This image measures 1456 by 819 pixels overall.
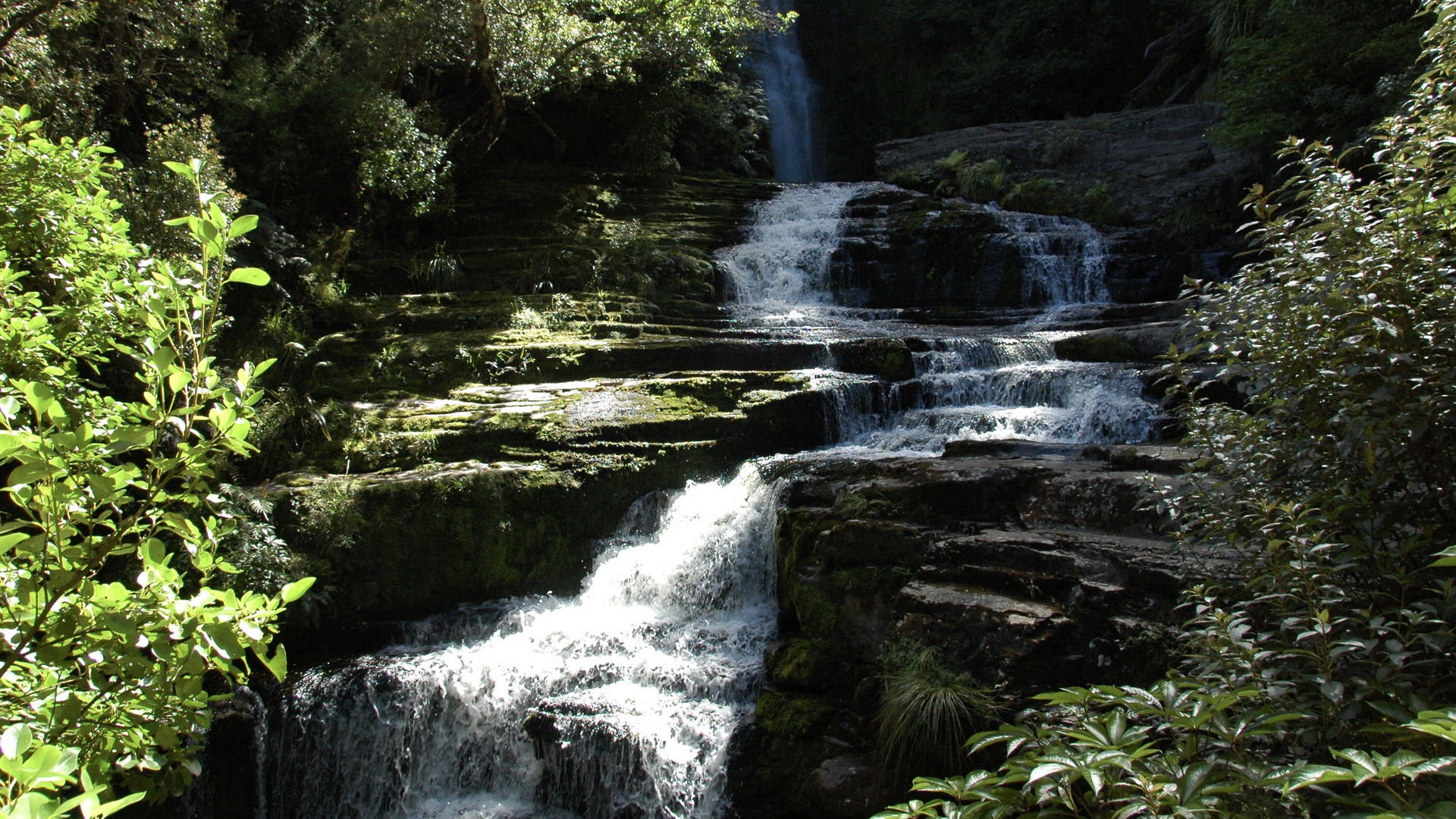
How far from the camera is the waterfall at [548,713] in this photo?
4.96m

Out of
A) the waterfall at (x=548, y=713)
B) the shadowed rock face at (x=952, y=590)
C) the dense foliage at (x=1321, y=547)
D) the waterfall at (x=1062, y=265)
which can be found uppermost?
the waterfall at (x=1062, y=265)

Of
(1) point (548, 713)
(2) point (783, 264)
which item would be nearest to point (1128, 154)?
(2) point (783, 264)

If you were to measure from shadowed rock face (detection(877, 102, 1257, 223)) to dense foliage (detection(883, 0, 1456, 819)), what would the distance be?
12.4 metres

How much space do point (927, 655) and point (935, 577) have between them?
651 millimetres

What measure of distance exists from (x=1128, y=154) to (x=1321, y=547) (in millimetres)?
15997

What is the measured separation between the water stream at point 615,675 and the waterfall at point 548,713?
0.01 metres

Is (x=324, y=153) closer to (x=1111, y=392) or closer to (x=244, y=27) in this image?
(x=244, y=27)

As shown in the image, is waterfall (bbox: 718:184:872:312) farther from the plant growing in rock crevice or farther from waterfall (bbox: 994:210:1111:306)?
the plant growing in rock crevice

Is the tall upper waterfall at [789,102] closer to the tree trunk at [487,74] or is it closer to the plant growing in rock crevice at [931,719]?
the tree trunk at [487,74]

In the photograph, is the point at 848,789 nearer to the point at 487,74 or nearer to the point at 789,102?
the point at 487,74

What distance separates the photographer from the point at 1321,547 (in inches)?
85.0

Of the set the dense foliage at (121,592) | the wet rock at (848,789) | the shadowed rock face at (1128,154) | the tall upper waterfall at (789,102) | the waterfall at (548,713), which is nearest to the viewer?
the dense foliage at (121,592)

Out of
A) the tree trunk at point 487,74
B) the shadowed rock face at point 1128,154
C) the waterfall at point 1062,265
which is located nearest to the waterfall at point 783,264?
the waterfall at point 1062,265

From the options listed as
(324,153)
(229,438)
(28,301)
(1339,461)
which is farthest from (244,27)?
(1339,461)
